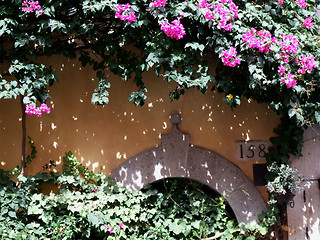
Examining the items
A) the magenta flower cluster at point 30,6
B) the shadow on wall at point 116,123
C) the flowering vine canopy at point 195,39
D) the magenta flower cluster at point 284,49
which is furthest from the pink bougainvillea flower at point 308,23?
the magenta flower cluster at point 30,6

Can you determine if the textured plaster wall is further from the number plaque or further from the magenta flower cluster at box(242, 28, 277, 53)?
the magenta flower cluster at box(242, 28, 277, 53)

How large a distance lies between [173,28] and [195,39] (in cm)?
39

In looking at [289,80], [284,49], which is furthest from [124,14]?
[289,80]

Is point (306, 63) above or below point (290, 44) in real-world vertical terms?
below

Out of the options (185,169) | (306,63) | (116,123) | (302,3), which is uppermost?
(302,3)

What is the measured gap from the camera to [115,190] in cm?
492

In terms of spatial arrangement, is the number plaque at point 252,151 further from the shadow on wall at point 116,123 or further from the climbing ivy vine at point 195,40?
the climbing ivy vine at point 195,40

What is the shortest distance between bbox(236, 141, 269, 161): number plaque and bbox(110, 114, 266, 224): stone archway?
0.52 feet

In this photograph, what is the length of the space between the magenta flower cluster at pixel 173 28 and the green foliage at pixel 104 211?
→ 1.75 metres

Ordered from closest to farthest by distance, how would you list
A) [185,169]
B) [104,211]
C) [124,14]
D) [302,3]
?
[124,14], [302,3], [104,211], [185,169]

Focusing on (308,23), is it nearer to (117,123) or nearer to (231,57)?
(231,57)

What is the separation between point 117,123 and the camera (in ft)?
16.9

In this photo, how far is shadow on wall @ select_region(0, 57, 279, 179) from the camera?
5109 millimetres

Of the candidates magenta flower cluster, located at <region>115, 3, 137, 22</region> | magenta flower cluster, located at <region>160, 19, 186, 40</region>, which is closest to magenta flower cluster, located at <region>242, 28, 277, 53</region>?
magenta flower cluster, located at <region>160, 19, 186, 40</region>
